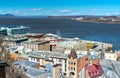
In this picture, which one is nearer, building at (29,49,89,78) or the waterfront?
building at (29,49,89,78)

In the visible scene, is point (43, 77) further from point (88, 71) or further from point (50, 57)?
point (50, 57)

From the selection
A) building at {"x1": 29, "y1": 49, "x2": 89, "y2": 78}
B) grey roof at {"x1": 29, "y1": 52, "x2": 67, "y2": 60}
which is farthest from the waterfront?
building at {"x1": 29, "y1": 49, "x2": 89, "y2": 78}

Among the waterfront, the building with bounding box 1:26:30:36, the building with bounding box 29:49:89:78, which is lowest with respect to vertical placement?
the waterfront

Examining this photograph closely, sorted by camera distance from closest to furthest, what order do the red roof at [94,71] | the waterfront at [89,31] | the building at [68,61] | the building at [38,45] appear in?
the red roof at [94,71]
the building at [68,61]
the building at [38,45]
the waterfront at [89,31]

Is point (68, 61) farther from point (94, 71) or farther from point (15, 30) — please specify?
point (15, 30)

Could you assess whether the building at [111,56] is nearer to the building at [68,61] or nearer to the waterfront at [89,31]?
the building at [68,61]

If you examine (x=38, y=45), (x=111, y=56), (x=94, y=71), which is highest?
(x=94, y=71)

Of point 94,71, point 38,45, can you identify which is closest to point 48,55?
point 94,71

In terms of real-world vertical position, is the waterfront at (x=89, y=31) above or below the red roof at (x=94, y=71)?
below

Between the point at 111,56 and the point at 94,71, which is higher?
the point at 94,71

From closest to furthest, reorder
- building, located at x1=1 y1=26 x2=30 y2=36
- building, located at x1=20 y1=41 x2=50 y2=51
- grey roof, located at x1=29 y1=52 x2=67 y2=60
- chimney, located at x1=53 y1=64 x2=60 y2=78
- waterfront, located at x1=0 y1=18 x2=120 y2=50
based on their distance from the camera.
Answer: chimney, located at x1=53 y1=64 x2=60 y2=78 → grey roof, located at x1=29 y1=52 x2=67 y2=60 → building, located at x1=20 y1=41 x2=50 y2=51 → waterfront, located at x1=0 y1=18 x2=120 y2=50 → building, located at x1=1 y1=26 x2=30 y2=36

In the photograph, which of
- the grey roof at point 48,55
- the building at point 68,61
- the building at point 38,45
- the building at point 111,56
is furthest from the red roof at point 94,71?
the building at point 38,45

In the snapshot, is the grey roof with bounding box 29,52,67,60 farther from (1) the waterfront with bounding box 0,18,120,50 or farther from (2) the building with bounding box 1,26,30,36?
(2) the building with bounding box 1,26,30,36
